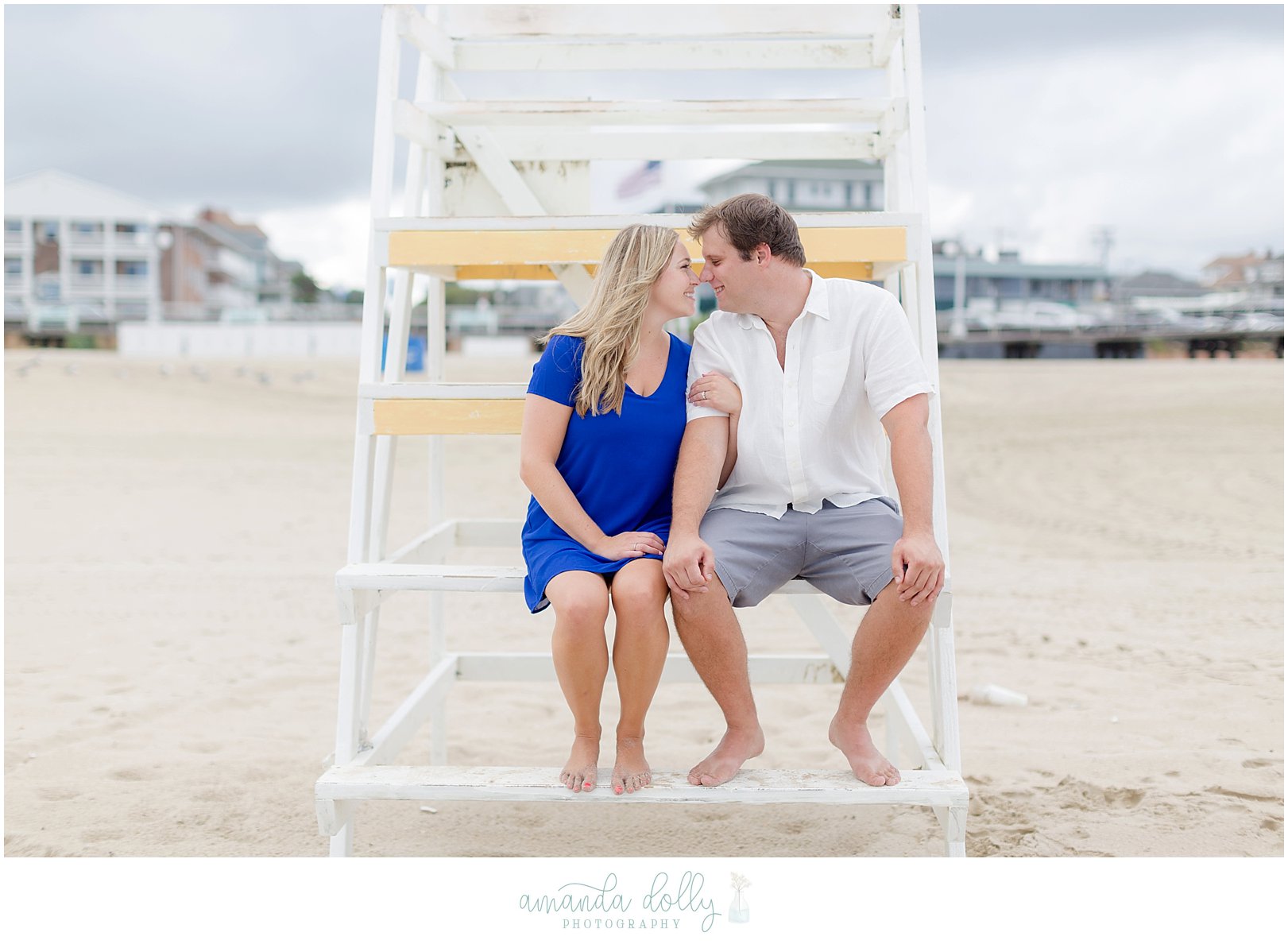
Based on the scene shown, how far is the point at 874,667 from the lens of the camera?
105 inches

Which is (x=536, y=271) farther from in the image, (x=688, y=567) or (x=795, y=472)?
(x=688, y=567)

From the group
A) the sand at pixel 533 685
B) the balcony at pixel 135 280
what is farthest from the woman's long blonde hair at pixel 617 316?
the balcony at pixel 135 280

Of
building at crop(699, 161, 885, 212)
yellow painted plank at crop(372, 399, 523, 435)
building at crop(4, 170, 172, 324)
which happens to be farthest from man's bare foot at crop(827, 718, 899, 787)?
building at crop(4, 170, 172, 324)

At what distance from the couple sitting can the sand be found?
3.11 ft

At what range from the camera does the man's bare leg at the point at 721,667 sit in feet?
8.38

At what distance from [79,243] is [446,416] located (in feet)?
181

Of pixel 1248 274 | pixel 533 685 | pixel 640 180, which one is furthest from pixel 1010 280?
pixel 533 685

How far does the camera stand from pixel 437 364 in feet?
12.2

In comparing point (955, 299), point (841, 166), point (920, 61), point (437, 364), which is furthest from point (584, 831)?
point (955, 299)

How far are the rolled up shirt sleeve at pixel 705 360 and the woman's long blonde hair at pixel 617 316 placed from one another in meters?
0.18

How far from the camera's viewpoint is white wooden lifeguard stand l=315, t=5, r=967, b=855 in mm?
2613

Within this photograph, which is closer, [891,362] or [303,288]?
[891,362]

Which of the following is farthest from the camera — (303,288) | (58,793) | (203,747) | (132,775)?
(303,288)
